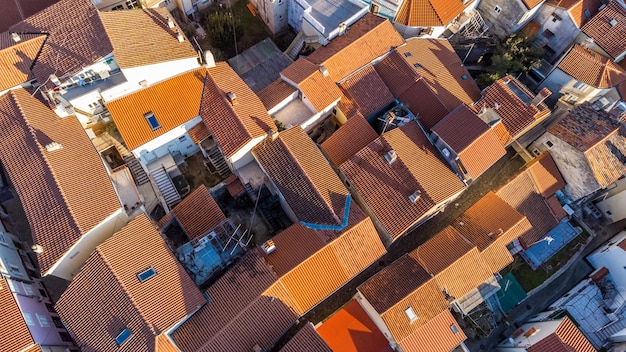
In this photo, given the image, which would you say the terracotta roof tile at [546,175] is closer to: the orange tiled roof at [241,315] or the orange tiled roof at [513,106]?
the orange tiled roof at [513,106]

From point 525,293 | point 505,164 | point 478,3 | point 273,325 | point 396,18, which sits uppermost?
point 396,18

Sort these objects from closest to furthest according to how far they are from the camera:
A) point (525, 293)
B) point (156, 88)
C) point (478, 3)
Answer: point (156, 88)
point (525, 293)
point (478, 3)

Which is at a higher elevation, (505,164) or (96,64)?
(96,64)

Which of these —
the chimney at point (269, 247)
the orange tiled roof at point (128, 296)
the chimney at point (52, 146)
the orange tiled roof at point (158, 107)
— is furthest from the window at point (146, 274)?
the chimney at point (52, 146)

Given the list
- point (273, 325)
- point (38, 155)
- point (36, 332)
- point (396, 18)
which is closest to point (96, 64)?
point (38, 155)

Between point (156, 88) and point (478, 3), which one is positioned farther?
point (478, 3)

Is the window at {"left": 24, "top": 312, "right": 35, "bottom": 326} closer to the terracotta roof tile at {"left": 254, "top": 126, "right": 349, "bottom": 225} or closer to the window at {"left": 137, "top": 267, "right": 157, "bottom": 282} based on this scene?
the window at {"left": 137, "top": 267, "right": 157, "bottom": 282}

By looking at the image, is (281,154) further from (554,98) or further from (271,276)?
(554,98)
